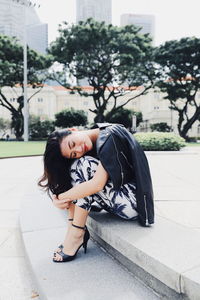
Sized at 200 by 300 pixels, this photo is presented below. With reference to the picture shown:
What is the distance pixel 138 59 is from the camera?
23578mm

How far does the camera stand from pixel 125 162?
6.17 feet

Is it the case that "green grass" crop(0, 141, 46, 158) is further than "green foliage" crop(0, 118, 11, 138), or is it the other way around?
"green foliage" crop(0, 118, 11, 138)

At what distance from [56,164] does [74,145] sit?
0.18 m

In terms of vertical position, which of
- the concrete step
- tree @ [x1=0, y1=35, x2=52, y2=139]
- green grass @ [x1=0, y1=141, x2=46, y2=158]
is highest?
tree @ [x1=0, y1=35, x2=52, y2=139]

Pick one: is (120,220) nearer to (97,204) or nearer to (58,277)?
(97,204)

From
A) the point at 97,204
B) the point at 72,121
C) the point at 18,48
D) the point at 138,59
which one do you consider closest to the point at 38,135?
the point at 72,121

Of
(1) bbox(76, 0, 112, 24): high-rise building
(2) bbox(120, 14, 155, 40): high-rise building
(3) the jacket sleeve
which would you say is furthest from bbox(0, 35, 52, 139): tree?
(2) bbox(120, 14, 155, 40): high-rise building

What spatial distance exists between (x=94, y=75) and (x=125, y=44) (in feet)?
12.7

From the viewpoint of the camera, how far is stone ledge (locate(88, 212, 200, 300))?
137 centimetres

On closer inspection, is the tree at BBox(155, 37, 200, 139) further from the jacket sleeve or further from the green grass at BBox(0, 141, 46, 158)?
the jacket sleeve

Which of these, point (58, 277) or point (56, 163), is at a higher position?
point (56, 163)

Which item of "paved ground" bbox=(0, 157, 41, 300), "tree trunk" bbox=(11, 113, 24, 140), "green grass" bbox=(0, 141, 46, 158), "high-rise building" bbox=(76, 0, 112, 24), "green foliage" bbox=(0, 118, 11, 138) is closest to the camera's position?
"paved ground" bbox=(0, 157, 41, 300)

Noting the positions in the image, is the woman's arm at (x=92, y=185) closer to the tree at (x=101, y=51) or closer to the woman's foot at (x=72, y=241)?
the woman's foot at (x=72, y=241)

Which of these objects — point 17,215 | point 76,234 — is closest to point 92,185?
point 76,234
